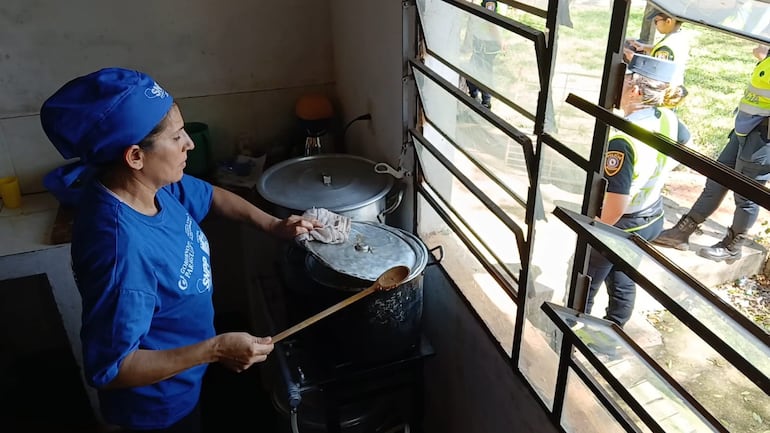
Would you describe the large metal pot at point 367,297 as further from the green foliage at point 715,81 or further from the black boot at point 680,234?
the green foliage at point 715,81

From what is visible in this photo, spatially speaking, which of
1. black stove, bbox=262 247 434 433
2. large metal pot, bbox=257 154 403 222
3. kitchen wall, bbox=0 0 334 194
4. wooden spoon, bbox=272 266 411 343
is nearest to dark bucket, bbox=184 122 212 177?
kitchen wall, bbox=0 0 334 194

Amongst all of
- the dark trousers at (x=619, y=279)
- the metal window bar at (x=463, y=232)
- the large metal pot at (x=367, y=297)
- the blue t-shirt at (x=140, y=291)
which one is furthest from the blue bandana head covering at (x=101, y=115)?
the dark trousers at (x=619, y=279)

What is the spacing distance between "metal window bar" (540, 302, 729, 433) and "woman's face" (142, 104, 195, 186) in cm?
76

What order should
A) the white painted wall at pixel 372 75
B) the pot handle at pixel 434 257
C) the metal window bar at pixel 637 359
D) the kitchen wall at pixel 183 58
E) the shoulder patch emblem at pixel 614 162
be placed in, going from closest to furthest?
A: 1. the metal window bar at pixel 637 359
2. the shoulder patch emblem at pixel 614 162
3. the pot handle at pixel 434 257
4. the white painted wall at pixel 372 75
5. the kitchen wall at pixel 183 58

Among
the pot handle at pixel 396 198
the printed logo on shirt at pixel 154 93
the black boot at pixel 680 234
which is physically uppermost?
the printed logo on shirt at pixel 154 93

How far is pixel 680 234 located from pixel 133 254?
100cm

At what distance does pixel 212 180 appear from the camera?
2.26m

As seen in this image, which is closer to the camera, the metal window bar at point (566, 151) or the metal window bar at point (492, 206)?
the metal window bar at point (566, 151)

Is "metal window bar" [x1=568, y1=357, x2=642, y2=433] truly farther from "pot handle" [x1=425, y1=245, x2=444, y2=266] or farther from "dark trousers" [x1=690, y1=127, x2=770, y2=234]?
"pot handle" [x1=425, y1=245, x2=444, y2=266]

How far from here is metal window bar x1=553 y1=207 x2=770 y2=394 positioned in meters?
0.69

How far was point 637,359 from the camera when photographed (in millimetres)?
917

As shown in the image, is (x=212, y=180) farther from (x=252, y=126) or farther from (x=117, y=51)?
(x=117, y=51)

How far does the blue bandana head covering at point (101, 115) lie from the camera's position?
1073 mm

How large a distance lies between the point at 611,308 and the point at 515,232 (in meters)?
0.40
